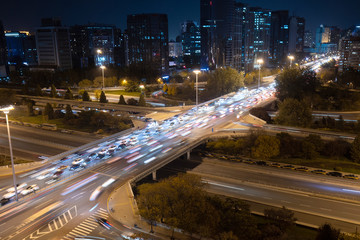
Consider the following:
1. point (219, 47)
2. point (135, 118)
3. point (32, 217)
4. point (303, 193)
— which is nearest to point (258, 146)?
point (303, 193)

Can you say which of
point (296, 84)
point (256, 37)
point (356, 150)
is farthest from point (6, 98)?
point (256, 37)

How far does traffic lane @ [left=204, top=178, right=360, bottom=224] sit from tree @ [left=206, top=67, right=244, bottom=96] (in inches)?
1713

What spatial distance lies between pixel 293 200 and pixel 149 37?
357 ft

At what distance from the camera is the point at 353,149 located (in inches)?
1453

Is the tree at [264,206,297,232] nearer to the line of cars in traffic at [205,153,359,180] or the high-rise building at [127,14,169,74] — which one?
the line of cars in traffic at [205,153,359,180]

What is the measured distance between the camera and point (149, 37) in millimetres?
126062

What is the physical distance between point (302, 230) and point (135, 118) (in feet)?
117

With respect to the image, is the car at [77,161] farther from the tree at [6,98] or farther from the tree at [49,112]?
the tree at [6,98]

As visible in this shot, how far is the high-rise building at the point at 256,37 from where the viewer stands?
145000 millimetres

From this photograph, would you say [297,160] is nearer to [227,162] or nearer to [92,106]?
[227,162]

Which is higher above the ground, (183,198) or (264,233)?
(183,198)

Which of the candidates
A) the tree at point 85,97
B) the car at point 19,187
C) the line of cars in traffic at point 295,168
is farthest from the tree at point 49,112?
the line of cars in traffic at point 295,168

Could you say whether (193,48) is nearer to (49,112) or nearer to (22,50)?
(22,50)

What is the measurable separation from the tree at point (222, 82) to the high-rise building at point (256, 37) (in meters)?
67.9
